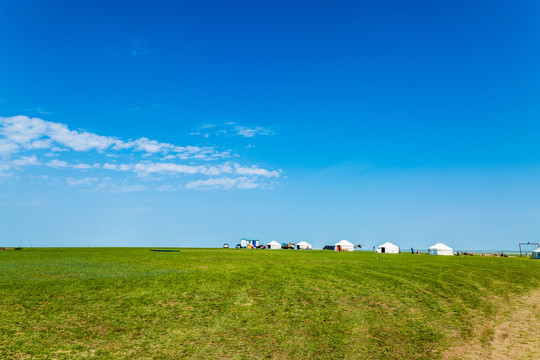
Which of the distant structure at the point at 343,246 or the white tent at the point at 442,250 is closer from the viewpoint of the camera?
the white tent at the point at 442,250

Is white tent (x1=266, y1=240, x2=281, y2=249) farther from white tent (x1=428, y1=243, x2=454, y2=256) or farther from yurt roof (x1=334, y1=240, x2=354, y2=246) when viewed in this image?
white tent (x1=428, y1=243, x2=454, y2=256)

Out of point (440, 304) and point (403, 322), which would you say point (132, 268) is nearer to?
point (403, 322)

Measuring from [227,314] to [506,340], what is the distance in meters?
14.5

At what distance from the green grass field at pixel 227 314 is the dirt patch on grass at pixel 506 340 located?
75 cm

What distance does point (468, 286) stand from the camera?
28859mm

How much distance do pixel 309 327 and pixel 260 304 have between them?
13.2 feet

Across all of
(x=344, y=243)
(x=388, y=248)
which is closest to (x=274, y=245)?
(x=344, y=243)

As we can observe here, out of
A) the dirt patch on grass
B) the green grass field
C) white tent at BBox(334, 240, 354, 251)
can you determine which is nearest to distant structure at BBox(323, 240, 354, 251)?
white tent at BBox(334, 240, 354, 251)

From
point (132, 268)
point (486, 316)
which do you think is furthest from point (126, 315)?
point (486, 316)

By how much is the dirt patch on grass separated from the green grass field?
2.47ft

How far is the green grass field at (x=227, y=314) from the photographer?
47.9ft

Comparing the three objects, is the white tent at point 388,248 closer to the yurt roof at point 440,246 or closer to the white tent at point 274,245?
the yurt roof at point 440,246

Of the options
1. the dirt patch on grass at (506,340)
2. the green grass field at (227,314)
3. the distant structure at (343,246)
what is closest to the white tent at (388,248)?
the distant structure at (343,246)

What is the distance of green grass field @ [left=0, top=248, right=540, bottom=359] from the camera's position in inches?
575
